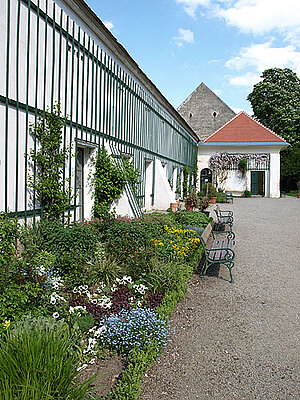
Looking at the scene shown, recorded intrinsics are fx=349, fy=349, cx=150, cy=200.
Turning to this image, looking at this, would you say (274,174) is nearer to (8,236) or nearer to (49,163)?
(49,163)

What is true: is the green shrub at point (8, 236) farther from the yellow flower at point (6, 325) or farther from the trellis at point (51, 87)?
the yellow flower at point (6, 325)

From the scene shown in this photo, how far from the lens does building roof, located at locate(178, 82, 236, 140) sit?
122 feet

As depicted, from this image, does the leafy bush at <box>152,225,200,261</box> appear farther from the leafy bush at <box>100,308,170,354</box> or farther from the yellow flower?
the yellow flower

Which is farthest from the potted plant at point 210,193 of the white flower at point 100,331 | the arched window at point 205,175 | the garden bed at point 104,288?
the white flower at point 100,331

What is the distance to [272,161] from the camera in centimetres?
2872

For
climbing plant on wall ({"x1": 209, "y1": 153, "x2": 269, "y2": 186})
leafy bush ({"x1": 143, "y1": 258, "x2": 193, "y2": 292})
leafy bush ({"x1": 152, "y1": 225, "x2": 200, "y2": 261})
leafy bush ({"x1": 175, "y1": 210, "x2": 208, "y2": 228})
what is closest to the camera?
leafy bush ({"x1": 143, "y1": 258, "x2": 193, "y2": 292})

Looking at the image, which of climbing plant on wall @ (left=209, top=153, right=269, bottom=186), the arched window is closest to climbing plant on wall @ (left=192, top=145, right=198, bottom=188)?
the arched window

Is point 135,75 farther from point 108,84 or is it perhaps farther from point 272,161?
point 272,161

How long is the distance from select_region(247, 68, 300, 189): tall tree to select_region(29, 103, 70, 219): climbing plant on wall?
30344mm

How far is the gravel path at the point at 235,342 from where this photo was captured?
306 cm

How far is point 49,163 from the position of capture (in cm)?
632

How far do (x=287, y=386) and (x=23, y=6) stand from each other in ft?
20.2

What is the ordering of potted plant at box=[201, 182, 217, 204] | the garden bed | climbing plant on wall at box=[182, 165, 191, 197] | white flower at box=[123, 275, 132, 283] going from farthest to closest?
climbing plant on wall at box=[182, 165, 191, 197]
potted plant at box=[201, 182, 217, 204]
white flower at box=[123, 275, 132, 283]
the garden bed

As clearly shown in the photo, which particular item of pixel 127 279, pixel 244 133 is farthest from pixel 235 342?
pixel 244 133
